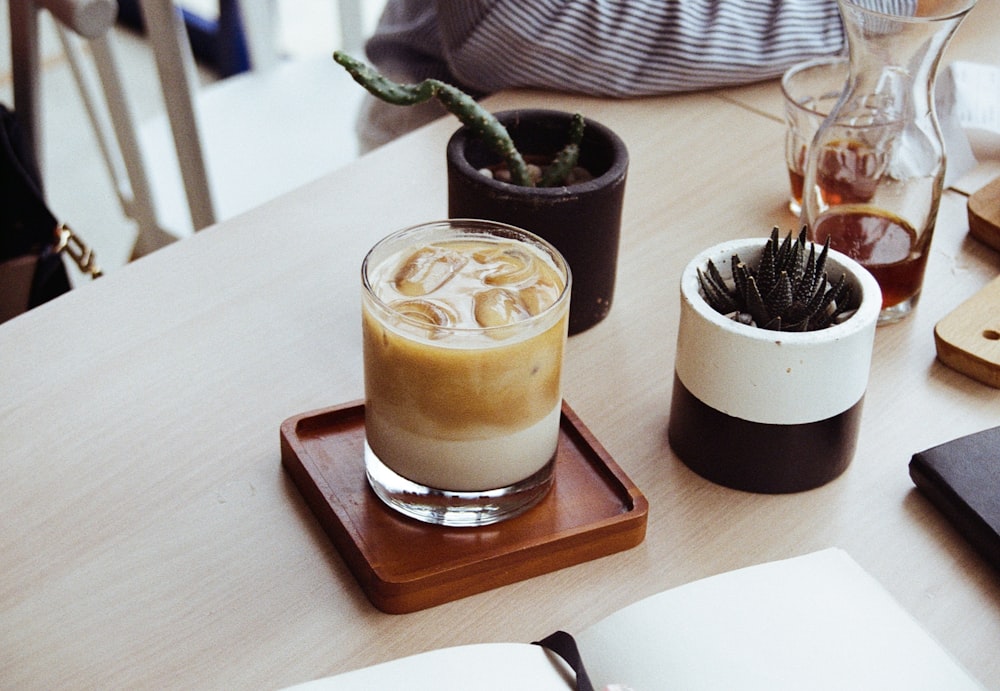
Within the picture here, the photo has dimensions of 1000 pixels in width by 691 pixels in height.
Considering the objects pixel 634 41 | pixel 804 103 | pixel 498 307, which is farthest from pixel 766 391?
pixel 634 41

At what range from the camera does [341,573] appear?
2.03 ft

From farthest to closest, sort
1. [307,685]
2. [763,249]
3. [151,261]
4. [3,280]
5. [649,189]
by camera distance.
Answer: [3,280] < [649,189] < [151,261] < [763,249] < [307,685]

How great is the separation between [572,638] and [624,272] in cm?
39

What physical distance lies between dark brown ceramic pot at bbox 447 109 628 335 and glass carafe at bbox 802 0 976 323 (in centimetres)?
18

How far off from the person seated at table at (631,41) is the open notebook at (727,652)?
667mm

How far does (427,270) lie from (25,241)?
69 cm

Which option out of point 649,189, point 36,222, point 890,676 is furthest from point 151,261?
point 890,676

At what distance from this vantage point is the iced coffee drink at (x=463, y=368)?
1.86ft

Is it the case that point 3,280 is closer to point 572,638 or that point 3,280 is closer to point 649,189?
point 649,189

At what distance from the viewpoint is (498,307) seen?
588 millimetres

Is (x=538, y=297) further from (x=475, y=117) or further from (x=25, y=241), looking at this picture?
(x=25, y=241)

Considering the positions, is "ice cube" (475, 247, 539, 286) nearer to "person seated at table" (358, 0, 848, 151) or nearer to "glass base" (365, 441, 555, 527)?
"glass base" (365, 441, 555, 527)

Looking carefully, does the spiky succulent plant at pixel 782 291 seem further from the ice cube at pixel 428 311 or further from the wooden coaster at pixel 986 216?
the wooden coaster at pixel 986 216

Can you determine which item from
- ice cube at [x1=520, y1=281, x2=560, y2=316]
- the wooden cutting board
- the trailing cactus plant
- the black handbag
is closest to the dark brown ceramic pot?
the trailing cactus plant
